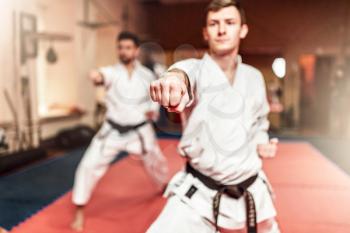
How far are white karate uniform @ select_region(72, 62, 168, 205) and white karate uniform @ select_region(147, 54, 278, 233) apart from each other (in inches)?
56.2

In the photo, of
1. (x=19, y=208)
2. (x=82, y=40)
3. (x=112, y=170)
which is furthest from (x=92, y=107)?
(x=19, y=208)

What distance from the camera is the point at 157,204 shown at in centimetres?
273

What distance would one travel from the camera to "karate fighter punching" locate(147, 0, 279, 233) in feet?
4.10

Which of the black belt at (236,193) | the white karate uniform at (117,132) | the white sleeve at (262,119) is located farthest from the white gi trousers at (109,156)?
the white sleeve at (262,119)

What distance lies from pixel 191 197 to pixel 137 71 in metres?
1.87

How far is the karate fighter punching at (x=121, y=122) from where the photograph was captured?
266 cm

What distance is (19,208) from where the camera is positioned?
9.90 feet

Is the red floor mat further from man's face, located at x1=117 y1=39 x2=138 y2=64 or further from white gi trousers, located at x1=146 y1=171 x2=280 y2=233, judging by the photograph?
man's face, located at x1=117 y1=39 x2=138 y2=64

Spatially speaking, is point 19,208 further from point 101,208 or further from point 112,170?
point 112,170

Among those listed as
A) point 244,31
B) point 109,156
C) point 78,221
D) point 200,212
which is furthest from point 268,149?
point 78,221

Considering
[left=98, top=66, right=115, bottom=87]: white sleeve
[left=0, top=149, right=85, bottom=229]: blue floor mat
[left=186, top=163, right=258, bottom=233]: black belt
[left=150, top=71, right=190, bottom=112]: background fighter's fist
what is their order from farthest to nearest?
[left=0, top=149, right=85, bottom=229]: blue floor mat, [left=98, top=66, right=115, bottom=87]: white sleeve, [left=186, top=163, right=258, bottom=233]: black belt, [left=150, top=71, right=190, bottom=112]: background fighter's fist

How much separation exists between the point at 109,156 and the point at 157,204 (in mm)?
543

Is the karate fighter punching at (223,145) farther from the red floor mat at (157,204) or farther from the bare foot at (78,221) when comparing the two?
the bare foot at (78,221)

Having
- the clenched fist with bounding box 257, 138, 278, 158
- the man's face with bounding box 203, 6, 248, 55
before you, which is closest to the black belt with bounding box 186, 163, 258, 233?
the clenched fist with bounding box 257, 138, 278, 158
